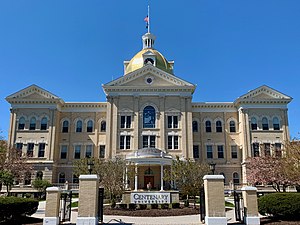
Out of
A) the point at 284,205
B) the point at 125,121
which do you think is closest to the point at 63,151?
the point at 125,121

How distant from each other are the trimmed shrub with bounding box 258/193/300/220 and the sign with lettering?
295 inches

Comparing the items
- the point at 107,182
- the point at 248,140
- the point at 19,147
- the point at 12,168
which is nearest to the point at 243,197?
the point at 107,182

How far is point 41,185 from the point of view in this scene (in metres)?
39.6

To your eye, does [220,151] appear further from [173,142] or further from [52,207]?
[52,207]

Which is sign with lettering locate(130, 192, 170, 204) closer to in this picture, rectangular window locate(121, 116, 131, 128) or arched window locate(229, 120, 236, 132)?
rectangular window locate(121, 116, 131, 128)

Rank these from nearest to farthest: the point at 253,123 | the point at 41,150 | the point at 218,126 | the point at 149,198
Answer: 1. the point at 149,198
2. the point at 41,150
3. the point at 253,123
4. the point at 218,126

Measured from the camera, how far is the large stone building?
43219mm

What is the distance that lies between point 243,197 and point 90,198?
7957mm

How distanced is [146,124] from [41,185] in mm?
15588

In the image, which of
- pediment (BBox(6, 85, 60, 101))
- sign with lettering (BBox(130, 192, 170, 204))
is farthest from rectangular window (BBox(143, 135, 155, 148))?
sign with lettering (BBox(130, 192, 170, 204))

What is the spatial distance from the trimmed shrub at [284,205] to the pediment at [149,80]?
2882 cm

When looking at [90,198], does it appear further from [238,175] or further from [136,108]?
[238,175]

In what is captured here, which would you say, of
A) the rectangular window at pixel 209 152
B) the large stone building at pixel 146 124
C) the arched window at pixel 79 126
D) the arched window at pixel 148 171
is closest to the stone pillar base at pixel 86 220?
the arched window at pixel 148 171

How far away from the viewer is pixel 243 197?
1681 cm
